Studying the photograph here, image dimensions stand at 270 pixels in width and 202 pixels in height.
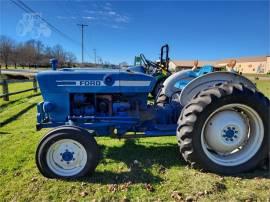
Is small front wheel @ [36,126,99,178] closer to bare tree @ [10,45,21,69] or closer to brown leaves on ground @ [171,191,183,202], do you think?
brown leaves on ground @ [171,191,183,202]

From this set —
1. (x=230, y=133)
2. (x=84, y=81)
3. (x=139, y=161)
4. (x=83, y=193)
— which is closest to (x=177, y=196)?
(x=83, y=193)

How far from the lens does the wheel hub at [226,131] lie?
4.55 m

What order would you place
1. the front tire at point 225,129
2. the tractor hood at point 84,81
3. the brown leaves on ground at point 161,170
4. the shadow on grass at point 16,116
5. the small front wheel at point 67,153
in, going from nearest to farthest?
the small front wheel at point 67,153
the front tire at point 225,129
the brown leaves on ground at point 161,170
the tractor hood at point 84,81
the shadow on grass at point 16,116

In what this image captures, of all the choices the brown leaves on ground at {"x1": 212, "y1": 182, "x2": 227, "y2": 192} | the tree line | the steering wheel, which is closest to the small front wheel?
the brown leaves on ground at {"x1": 212, "y1": 182, "x2": 227, "y2": 192}

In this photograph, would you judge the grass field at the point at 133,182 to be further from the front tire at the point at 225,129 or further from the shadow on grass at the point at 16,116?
the shadow on grass at the point at 16,116

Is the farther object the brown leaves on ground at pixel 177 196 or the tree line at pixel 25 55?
the tree line at pixel 25 55

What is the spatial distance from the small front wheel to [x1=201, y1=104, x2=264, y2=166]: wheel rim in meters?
1.72

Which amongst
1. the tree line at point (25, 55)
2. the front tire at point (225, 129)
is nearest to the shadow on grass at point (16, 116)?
the front tire at point (225, 129)

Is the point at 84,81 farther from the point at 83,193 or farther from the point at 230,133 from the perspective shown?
the point at 230,133

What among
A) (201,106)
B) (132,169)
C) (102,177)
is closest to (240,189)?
(201,106)

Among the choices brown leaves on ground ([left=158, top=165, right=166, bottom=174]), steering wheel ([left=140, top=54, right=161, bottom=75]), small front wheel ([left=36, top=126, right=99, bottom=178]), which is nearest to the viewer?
small front wheel ([left=36, top=126, right=99, bottom=178])

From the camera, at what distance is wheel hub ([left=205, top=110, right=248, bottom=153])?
4.55 meters

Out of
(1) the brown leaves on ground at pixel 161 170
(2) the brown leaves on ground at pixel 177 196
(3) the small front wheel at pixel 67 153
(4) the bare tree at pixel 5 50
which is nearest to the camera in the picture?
(2) the brown leaves on ground at pixel 177 196

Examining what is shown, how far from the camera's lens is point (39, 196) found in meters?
3.73
